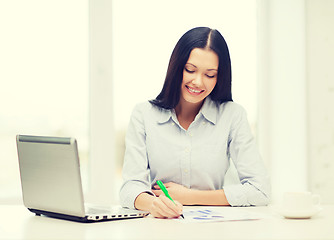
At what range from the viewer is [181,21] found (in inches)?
130

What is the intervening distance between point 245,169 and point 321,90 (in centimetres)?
148

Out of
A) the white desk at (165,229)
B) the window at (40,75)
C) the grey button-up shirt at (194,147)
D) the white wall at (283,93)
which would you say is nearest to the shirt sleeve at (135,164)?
the grey button-up shirt at (194,147)

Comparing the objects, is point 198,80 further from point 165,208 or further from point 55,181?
point 55,181

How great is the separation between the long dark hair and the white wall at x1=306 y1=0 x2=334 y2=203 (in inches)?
50.9

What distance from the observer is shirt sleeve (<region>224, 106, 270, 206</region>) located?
72.4 inches

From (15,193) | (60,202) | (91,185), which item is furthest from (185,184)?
(15,193)

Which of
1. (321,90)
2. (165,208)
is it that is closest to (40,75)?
(321,90)

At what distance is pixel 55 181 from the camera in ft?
4.18

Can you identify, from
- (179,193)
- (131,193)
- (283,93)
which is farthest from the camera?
(283,93)

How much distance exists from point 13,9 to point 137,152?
5.44ft

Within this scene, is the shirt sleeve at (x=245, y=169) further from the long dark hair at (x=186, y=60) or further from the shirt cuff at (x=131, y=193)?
the shirt cuff at (x=131, y=193)

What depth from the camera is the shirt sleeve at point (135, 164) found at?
1.77m

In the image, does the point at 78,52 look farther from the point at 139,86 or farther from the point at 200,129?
the point at 200,129

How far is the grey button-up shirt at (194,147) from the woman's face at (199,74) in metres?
0.12
